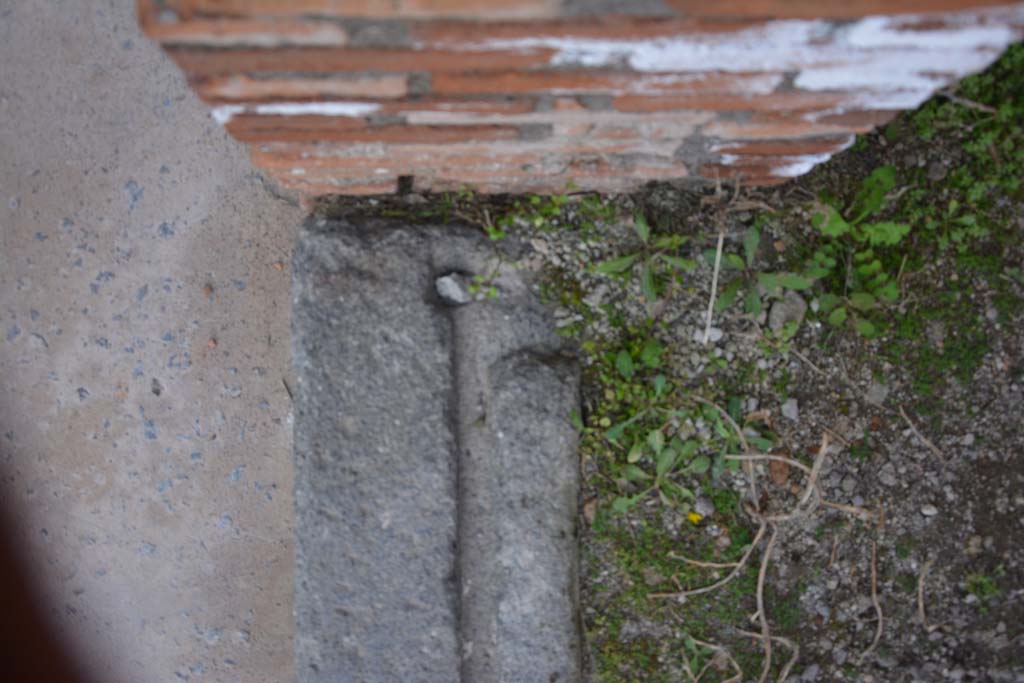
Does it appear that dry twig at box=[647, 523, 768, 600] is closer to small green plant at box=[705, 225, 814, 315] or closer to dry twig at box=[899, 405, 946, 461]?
dry twig at box=[899, 405, 946, 461]

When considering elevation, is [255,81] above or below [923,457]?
above

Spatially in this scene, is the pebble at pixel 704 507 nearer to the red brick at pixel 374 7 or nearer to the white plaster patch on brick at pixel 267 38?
the red brick at pixel 374 7

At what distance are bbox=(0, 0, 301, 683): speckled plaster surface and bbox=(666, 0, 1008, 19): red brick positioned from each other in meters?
1.74

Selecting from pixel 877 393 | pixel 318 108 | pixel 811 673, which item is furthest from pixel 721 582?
pixel 318 108

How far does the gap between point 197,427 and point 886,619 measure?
2.43 meters

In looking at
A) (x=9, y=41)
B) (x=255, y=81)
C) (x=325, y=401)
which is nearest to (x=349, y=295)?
(x=325, y=401)

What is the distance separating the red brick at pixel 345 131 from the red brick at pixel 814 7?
498 millimetres

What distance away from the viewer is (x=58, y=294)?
2719 millimetres

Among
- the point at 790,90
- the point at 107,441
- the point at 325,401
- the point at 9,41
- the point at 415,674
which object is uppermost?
the point at 9,41

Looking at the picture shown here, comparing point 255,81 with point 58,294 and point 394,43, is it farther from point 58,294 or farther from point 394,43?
point 58,294

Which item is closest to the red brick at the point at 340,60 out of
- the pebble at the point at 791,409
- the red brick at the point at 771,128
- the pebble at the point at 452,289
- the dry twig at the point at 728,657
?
the red brick at the point at 771,128

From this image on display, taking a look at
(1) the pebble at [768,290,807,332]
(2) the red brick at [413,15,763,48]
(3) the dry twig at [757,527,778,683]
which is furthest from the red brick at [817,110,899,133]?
(3) the dry twig at [757,527,778,683]

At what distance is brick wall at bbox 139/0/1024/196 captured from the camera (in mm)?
1386

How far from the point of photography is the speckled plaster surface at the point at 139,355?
2682mm
